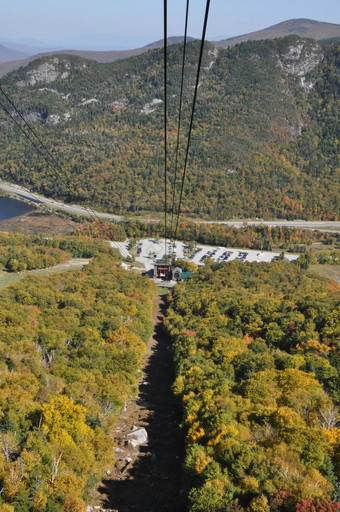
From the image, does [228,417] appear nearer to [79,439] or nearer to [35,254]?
[79,439]

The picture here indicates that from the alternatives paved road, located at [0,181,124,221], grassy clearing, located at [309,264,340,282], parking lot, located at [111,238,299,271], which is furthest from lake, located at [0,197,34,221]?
grassy clearing, located at [309,264,340,282]

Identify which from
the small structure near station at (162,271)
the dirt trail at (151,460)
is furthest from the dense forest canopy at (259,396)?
the small structure near station at (162,271)

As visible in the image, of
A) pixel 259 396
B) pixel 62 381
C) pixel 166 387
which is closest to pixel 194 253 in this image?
pixel 166 387

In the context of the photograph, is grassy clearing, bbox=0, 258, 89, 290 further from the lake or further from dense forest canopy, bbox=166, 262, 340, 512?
the lake

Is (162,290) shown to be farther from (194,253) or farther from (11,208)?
(11,208)

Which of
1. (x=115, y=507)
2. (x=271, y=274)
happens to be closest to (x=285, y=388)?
(x=115, y=507)

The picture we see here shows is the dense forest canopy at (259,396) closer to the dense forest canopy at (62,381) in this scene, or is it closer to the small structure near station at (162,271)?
the dense forest canopy at (62,381)
